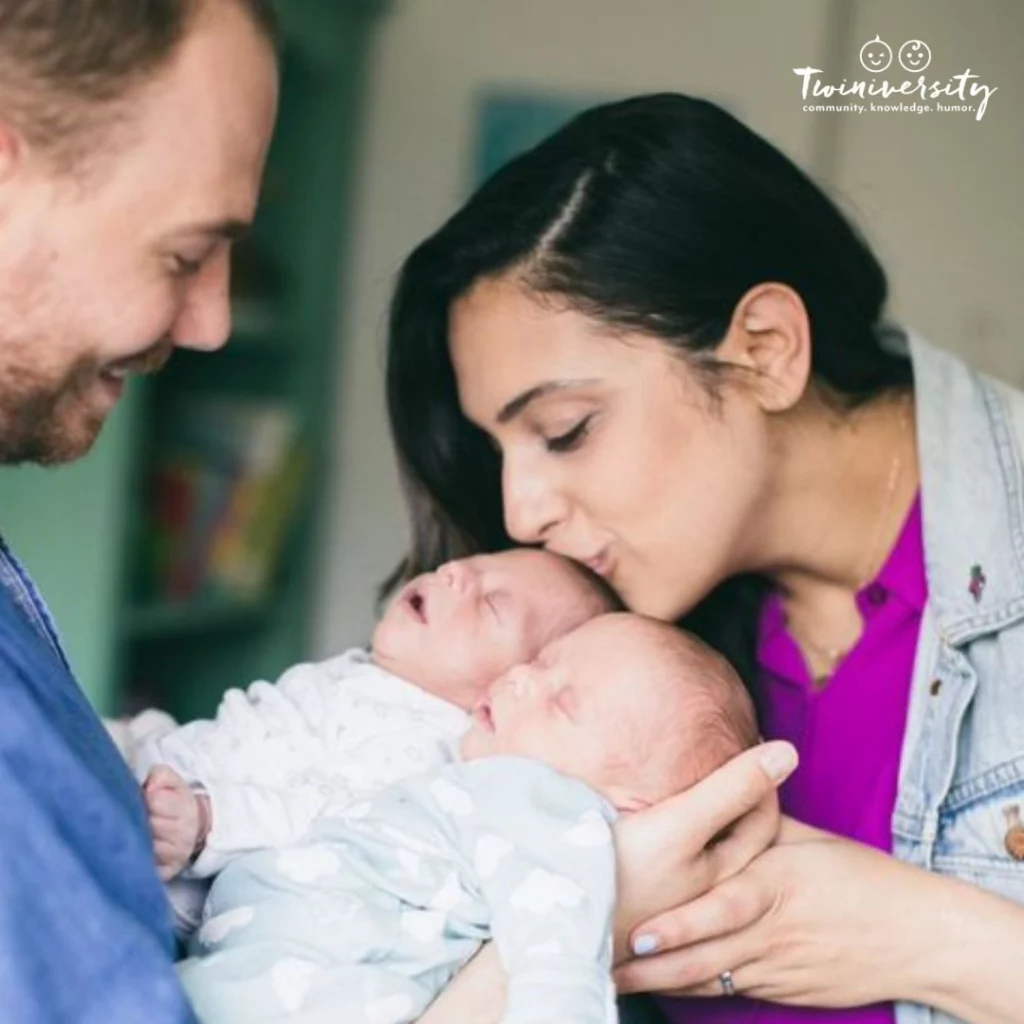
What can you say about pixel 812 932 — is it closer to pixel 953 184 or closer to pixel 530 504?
pixel 530 504

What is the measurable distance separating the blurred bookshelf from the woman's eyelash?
1591 mm

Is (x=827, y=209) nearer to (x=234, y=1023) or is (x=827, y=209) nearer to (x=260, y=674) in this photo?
(x=234, y=1023)

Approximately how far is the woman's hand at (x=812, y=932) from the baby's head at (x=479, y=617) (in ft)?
1.01

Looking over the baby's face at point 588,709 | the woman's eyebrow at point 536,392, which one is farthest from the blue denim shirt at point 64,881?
the woman's eyebrow at point 536,392

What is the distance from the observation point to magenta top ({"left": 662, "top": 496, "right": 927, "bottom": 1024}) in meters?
1.53

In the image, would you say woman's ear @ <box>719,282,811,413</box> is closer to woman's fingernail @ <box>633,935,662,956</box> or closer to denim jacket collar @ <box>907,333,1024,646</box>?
denim jacket collar @ <box>907,333,1024,646</box>

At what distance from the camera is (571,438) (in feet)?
5.09

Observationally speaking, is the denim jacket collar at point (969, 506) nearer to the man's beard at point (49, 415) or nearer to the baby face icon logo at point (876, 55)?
the man's beard at point (49, 415)

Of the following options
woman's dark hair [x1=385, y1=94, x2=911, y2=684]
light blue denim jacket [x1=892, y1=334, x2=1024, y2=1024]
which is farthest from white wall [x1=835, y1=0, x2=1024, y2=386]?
light blue denim jacket [x1=892, y1=334, x2=1024, y2=1024]

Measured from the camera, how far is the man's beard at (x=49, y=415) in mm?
1120

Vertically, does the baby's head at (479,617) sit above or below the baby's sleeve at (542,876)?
above

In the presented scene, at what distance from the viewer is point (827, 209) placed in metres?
1.65

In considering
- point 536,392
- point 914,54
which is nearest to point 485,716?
point 536,392

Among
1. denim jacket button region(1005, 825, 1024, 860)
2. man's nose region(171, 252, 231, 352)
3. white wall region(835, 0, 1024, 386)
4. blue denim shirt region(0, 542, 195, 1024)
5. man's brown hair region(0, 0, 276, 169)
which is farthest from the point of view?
white wall region(835, 0, 1024, 386)
